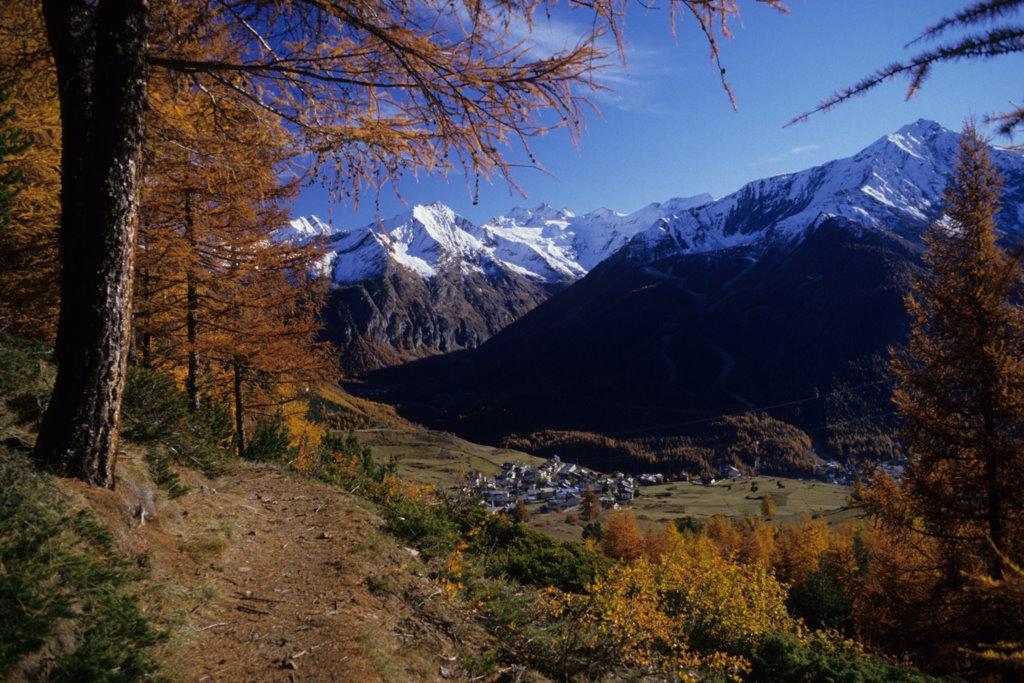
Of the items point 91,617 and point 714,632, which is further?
point 714,632

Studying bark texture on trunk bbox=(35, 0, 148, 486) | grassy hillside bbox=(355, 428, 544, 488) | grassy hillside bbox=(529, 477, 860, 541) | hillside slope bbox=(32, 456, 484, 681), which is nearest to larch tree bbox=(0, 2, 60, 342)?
bark texture on trunk bbox=(35, 0, 148, 486)

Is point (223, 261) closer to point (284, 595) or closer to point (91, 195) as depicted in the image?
point (91, 195)

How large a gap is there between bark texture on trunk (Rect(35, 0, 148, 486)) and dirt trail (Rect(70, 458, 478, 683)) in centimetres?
72

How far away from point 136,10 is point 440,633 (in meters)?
6.54

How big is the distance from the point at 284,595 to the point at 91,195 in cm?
418

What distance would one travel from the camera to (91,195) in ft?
14.0

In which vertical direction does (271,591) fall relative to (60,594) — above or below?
below

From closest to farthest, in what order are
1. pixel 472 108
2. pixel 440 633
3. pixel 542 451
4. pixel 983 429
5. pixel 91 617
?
1. pixel 91 617
2. pixel 472 108
3. pixel 440 633
4. pixel 983 429
5. pixel 542 451

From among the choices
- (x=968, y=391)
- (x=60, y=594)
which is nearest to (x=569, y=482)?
(x=968, y=391)

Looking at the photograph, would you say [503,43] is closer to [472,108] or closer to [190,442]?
[472,108]

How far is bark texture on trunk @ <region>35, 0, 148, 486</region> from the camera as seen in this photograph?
4.26 m

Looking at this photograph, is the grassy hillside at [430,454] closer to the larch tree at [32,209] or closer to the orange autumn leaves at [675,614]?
the orange autumn leaves at [675,614]

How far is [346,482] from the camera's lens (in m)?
12.3

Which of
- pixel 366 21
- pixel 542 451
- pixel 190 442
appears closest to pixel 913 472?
pixel 366 21
